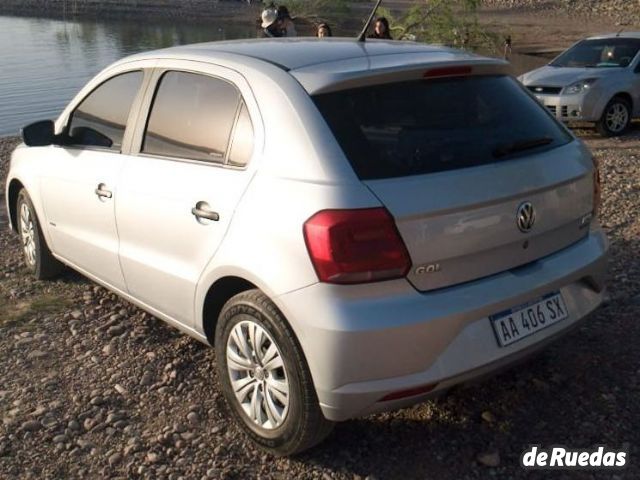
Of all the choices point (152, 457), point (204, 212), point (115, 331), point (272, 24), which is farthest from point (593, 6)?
point (152, 457)

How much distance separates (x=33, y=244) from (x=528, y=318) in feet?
13.3

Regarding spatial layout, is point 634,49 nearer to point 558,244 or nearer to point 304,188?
point 558,244

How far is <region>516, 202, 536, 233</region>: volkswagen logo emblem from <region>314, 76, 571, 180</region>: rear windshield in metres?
0.24

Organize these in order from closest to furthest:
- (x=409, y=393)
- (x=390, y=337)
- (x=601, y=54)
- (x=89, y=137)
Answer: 1. (x=390, y=337)
2. (x=409, y=393)
3. (x=89, y=137)
4. (x=601, y=54)

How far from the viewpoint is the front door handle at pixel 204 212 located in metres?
3.57

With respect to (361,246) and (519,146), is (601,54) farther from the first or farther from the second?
(361,246)

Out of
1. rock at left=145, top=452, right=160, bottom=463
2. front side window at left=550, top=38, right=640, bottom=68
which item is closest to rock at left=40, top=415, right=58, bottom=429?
rock at left=145, top=452, right=160, bottom=463

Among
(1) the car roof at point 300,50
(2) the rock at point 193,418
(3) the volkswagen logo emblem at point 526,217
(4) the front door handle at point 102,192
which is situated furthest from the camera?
(4) the front door handle at point 102,192

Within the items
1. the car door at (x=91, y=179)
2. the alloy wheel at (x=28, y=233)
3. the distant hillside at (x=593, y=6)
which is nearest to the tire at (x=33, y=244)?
the alloy wheel at (x=28, y=233)

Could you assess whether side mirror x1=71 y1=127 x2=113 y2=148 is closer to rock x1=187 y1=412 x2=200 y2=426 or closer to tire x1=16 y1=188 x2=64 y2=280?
tire x1=16 y1=188 x2=64 y2=280

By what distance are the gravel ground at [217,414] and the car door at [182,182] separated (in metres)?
0.48

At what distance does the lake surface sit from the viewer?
2030 centimetres

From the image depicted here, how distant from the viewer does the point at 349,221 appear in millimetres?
2998

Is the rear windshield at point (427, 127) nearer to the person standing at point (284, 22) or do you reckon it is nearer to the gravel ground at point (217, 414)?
the gravel ground at point (217, 414)
